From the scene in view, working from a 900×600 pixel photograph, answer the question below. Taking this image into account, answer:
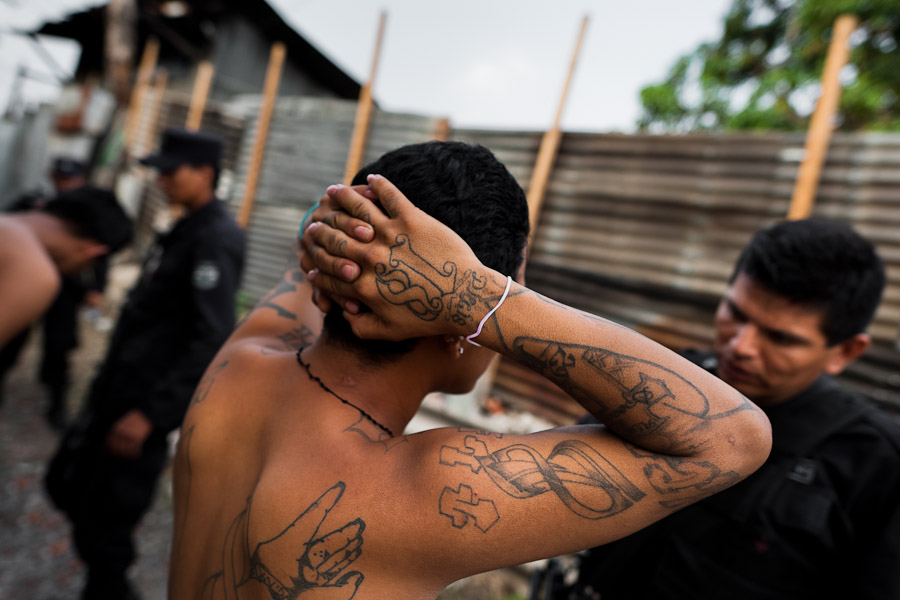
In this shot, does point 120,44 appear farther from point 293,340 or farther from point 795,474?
point 795,474

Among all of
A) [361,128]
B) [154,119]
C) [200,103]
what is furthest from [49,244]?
[154,119]

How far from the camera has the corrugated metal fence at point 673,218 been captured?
3.59 m

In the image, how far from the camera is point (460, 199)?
114 cm

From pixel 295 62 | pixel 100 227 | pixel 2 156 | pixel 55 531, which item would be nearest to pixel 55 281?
pixel 100 227

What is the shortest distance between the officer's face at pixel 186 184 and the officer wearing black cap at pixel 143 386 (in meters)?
0.14

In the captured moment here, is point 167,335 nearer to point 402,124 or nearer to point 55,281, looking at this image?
point 55,281

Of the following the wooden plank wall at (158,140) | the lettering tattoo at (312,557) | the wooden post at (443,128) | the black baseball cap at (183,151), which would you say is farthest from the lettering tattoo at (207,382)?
the wooden plank wall at (158,140)

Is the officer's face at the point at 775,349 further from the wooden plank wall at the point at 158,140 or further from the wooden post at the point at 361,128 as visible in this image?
the wooden plank wall at the point at 158,140

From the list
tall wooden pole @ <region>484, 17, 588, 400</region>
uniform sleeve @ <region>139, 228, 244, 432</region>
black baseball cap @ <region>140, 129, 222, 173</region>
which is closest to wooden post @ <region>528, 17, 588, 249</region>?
tall wooden pole @ <region>484, 17, 588, 400</region>

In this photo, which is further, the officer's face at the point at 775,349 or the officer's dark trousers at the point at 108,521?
the officer's dark trousers at the point at 108,521

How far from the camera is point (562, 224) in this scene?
4.89 metres

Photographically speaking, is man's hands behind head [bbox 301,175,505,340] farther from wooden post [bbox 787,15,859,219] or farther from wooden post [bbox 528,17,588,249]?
wooden post [bbox 528,17,588,249]

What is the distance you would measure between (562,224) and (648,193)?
0.78 m

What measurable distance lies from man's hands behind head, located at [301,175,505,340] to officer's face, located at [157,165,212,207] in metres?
2.70
